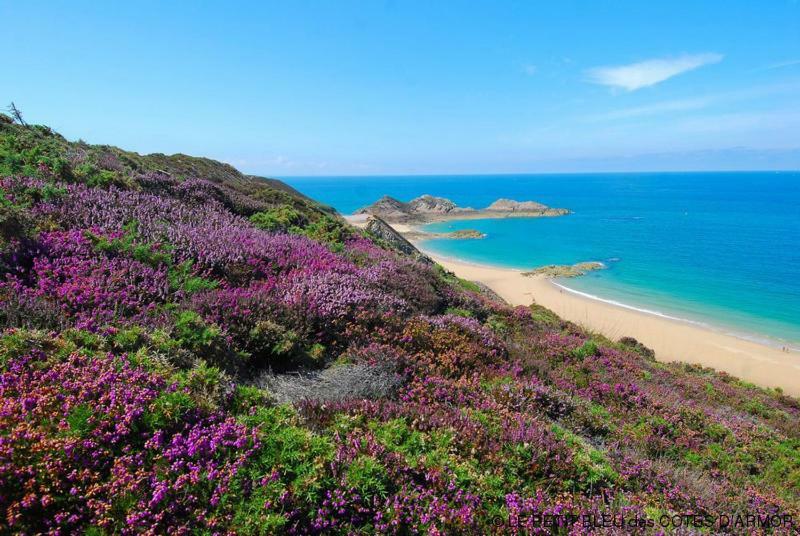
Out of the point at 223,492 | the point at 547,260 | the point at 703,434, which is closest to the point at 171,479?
the point at 223,492

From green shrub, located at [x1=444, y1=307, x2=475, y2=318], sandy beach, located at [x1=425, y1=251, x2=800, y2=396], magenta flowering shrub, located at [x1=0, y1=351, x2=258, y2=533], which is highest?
magenta flowering shrub, located at [x1=0, y1=351, x2=258, y2=533]

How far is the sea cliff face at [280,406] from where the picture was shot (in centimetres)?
317

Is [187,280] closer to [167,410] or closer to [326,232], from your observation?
[167,410]

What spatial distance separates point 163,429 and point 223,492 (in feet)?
2.83

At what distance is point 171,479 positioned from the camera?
10.4 ft

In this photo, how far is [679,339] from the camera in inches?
1139

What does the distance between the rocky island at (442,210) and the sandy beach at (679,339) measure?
66796mm

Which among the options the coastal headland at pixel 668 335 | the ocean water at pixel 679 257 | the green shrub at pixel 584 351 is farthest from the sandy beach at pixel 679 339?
the green shrub at pixel 584 351

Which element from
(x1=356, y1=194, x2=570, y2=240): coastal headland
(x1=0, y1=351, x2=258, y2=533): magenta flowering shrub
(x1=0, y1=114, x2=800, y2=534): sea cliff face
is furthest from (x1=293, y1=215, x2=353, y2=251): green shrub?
(x1=356, y1=194, x2=570, y2=240): coastal headland

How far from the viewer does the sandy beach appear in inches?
952

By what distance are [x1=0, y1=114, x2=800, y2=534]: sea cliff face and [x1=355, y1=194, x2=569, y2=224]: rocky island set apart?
9593 cm

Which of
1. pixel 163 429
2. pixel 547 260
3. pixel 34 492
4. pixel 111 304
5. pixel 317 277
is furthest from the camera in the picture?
pixel 547 260

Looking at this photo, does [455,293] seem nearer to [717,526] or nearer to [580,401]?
[580,401]

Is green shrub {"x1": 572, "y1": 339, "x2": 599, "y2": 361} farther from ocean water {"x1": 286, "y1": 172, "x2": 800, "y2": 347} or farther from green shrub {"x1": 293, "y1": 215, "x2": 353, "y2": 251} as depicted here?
ocean water {"x1": 286, "y1": 172, "x2": 800, "y2": 347}
